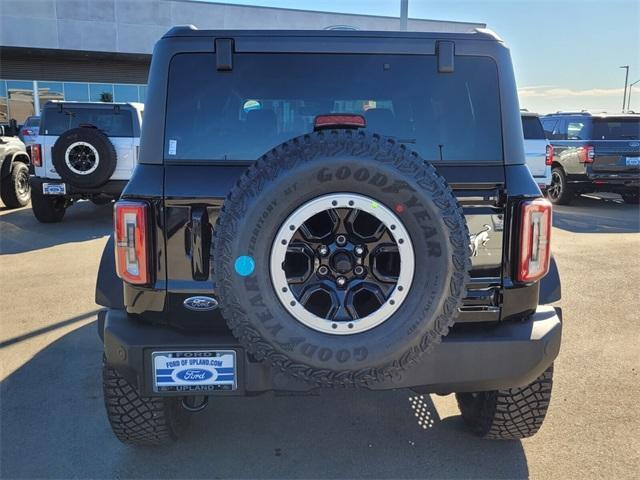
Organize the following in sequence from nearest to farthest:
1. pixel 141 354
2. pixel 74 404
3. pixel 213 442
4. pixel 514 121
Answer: pixel 141 354
pixel 514 121
pixel 213 442
pixel 74 404

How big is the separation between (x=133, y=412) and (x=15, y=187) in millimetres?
9081

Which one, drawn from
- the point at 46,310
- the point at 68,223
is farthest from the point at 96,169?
the point at 46,310

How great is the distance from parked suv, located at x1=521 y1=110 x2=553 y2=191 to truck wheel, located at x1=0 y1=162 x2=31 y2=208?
9.32 m

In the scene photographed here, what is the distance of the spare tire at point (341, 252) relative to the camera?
195 centimetres

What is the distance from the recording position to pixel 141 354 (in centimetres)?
220

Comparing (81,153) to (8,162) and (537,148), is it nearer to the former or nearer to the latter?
(8,162)

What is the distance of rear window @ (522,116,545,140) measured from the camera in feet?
34.6

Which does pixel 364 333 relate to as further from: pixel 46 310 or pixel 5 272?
pixel 5 272

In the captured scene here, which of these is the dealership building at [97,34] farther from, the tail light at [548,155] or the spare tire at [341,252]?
the spare tire at [341,252]

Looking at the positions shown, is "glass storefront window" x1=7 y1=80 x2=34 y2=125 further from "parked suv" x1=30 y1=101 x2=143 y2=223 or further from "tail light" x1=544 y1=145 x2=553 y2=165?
"tail light" x1=544 y1=145 x2=553 y2=165

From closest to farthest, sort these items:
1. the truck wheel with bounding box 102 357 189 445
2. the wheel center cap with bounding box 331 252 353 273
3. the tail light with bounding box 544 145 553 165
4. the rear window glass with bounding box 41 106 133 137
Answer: the wheel center cap with bounding box 331 252 353 273, the truck wheel with bounding box 102 357 189 445, the rear window glass with bounding box 41 106 133 137, the tail light with bounding box 544 145 553 165

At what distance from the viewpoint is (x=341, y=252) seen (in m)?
2.06

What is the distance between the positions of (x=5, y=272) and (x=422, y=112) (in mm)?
5379

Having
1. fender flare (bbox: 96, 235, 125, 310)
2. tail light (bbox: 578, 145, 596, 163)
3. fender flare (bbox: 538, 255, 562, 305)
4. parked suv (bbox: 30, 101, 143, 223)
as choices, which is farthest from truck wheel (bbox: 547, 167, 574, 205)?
fender flare (bbox: 96, 235, 125, 310)
